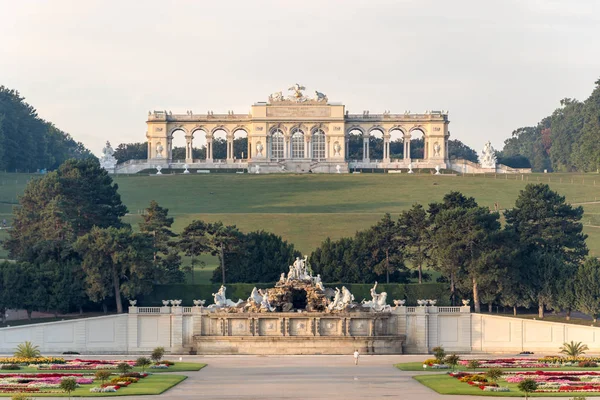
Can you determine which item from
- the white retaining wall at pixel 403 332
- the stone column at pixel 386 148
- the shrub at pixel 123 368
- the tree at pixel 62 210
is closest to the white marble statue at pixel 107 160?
the stone column at pixel 386 148

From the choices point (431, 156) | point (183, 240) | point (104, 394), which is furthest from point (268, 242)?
point (431, 156)

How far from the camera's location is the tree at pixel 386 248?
93875mm

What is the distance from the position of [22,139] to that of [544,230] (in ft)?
266

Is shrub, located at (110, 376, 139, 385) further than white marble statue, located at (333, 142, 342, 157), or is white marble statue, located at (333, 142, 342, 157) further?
white marble statue, located at (333, 142, 342, 157)

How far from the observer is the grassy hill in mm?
111750

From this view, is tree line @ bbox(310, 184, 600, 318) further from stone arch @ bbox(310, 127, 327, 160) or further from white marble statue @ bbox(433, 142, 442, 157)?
stone arch @ bbox(310, 127, 327, 160)

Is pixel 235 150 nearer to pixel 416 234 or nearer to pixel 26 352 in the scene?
pixel 416 234

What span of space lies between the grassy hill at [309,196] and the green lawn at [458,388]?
40565 mm

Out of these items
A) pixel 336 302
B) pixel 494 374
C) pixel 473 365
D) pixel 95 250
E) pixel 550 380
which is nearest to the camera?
pixel 550 380

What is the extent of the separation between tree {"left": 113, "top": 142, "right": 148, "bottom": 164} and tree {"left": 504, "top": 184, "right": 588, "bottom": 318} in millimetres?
90526

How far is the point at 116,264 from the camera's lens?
295 ft

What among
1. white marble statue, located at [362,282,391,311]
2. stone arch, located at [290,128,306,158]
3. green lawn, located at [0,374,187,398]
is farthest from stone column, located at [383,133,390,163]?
green lawn, located at [0,374,187,398]

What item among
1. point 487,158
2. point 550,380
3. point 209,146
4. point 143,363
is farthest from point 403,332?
point 209,146

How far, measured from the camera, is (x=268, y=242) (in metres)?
95.8
